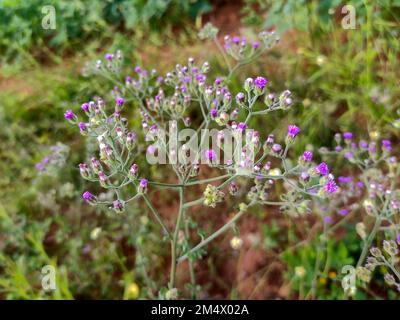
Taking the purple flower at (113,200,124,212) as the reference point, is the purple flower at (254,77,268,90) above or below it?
above

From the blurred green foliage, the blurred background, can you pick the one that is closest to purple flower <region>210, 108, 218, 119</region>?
the blurred background

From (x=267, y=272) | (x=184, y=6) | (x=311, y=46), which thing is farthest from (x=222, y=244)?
(x=184, y=6)

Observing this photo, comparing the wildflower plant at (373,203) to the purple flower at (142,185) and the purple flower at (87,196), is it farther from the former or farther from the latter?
the purple flower at (87,196)

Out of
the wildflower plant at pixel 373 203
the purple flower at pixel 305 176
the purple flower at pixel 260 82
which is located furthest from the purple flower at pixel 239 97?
the wildflower plant at pixel 373 203

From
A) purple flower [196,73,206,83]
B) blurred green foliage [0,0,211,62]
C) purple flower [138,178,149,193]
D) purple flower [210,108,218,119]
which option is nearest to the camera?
purple flower [138,178,149,193]

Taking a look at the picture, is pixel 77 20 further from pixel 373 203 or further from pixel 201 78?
pixel 373 203

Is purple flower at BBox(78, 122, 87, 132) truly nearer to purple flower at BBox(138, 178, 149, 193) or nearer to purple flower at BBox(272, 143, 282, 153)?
purple flower at BBox(138, 178, 149, 193)

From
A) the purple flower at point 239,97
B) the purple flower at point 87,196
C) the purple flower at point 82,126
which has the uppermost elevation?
the purple flower at point 239,97

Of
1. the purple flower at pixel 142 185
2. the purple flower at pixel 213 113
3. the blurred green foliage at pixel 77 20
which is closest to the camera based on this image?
the purple flower at pixel 142 185

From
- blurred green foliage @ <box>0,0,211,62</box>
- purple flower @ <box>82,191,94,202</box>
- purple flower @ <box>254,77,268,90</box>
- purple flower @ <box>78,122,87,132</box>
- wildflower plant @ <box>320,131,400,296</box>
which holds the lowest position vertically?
wildflower plant @ <box>320,131,400,296</box>

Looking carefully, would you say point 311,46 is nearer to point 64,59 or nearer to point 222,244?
point 222,244
